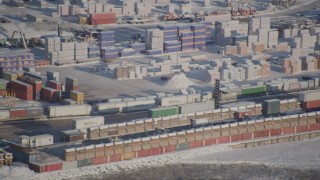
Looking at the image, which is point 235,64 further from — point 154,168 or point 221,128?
point 154,168

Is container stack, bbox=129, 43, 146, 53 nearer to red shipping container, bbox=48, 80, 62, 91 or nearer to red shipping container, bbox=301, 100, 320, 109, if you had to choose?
red shipping container, bbox=48, 80, 62, 91

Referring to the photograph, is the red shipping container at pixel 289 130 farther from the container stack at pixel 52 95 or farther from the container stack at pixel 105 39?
the container stack at pixel 105 39

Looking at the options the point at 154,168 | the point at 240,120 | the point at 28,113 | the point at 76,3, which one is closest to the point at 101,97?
the point at 28,113

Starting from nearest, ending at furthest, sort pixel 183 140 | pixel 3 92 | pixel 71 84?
pixel 183 140 < pixel 3 92 < pixel 71 84

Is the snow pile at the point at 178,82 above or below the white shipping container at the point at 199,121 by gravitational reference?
above

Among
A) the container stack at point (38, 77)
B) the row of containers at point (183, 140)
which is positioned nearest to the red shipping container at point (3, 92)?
the container stack at point (38, 77)

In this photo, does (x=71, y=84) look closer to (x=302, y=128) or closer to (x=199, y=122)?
(x=199, y=122)

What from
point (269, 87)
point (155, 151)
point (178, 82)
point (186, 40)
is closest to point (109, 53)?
point (186, 40)
